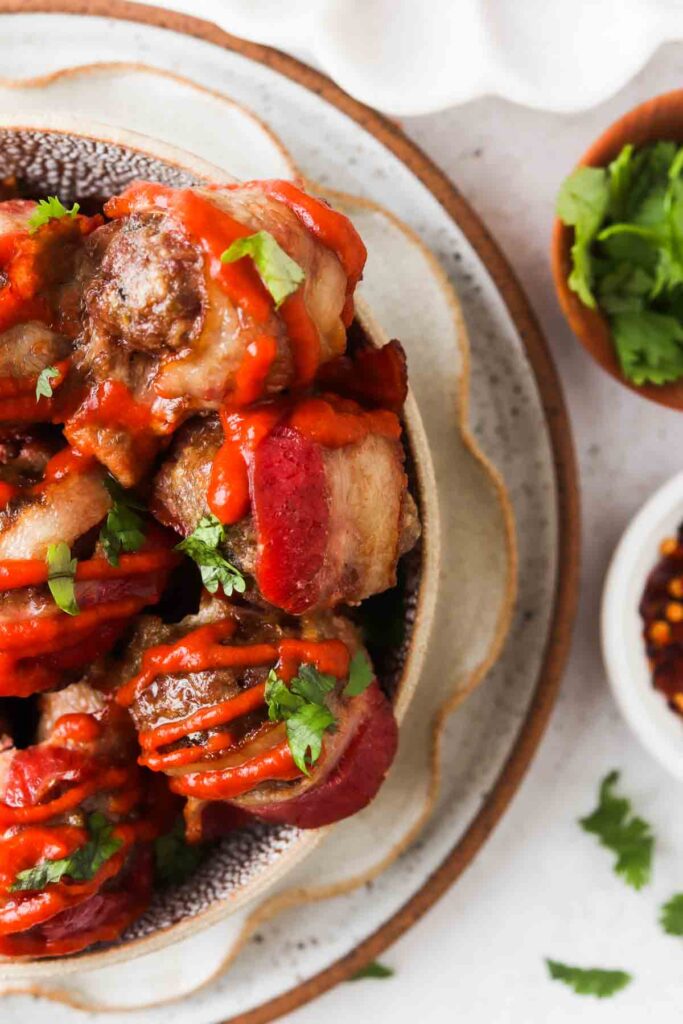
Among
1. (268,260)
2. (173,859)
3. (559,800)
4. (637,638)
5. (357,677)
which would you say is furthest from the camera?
(559,800)

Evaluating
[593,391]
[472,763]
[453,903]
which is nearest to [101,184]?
[593,391]

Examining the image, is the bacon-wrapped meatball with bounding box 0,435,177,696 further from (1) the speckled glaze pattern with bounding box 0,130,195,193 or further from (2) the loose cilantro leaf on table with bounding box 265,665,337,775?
(1) the speckled glaze pattern with bounding box 0,130,195,193

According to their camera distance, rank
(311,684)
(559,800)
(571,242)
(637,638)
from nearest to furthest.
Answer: (311,684)
(571,242)
(637,638)
(559,800)

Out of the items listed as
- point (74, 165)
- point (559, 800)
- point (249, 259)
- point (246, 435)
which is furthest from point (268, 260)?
point (559, 800)

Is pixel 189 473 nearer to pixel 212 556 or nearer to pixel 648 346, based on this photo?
pixel 212 556

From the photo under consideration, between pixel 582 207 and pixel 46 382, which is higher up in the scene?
pixel 582 207

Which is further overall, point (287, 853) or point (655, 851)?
point (655, 851)

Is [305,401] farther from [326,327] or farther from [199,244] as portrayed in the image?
[199,244]
